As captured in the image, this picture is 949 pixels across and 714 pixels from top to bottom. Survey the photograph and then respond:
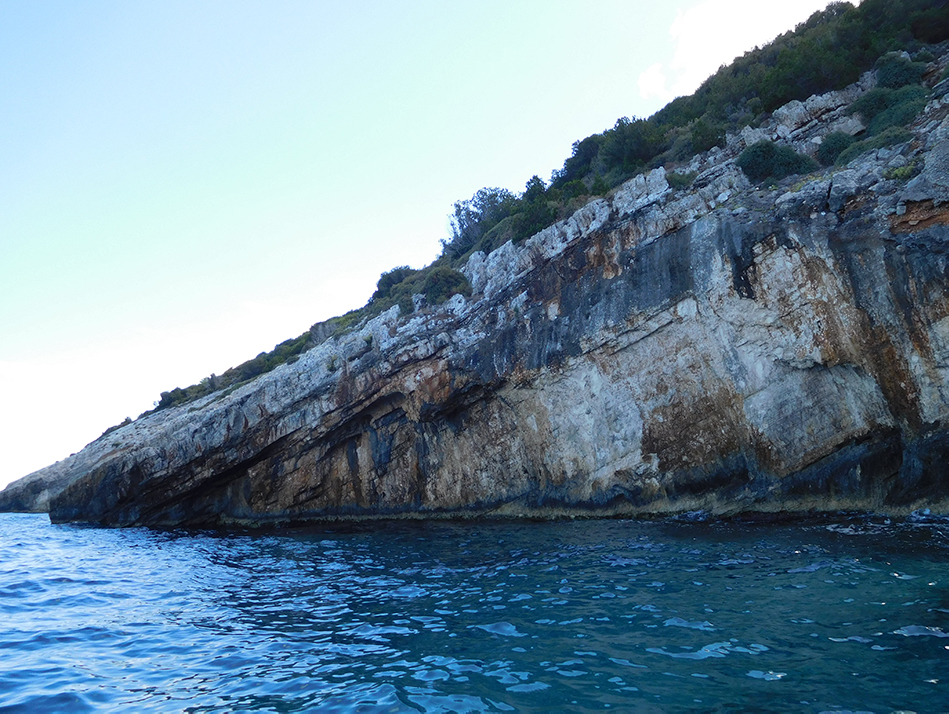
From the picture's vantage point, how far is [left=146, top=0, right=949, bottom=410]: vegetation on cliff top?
21.2m

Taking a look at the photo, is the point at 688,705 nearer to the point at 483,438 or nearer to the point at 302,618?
the point at 302,618

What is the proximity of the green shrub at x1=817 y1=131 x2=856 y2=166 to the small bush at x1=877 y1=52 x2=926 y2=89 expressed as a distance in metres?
4.15

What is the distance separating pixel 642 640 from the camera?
8422mm

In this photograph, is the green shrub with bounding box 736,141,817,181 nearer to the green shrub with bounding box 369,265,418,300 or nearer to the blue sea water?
the blue sea water

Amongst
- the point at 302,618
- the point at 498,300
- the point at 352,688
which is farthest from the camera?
the point at 498,300

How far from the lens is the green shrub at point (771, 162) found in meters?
20.8

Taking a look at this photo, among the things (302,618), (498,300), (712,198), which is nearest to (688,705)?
(302,618)

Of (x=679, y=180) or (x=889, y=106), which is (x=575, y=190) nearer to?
(x=679, y=180)

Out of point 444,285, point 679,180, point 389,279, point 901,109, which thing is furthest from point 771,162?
point 389,279

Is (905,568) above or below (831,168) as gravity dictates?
below

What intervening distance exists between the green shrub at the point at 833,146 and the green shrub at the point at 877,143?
1.63 metres

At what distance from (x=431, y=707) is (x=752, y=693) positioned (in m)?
3.85

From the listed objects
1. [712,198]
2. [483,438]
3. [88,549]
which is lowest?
[88,549]

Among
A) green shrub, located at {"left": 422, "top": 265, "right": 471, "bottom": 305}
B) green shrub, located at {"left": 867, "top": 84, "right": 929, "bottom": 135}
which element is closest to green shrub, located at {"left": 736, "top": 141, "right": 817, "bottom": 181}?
green shrub, located at {"left": 867, "top": 84, "right": 929, "bottom": 135}
